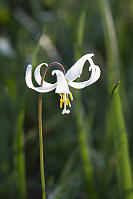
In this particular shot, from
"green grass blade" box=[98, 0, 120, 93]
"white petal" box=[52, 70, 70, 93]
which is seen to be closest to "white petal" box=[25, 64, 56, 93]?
"white petal" box=[52, 70, 70, 93]

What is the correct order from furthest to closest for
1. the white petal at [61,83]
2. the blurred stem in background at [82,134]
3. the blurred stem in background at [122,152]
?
the blurred stem in background at [82,134] < the blurred stem in background at [122,152] < the white petal at [61,83]

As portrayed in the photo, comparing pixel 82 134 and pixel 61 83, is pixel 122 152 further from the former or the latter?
pixel 61 83

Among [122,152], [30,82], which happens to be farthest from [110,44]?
[30,82]

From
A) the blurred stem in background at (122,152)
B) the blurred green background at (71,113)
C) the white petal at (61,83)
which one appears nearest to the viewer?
the white petal at (61,83)

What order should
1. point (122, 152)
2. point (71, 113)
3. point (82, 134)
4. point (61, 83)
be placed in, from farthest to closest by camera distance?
1. point (71, 113)
2. point (82, 134)
3. point (122, 152)
4. point (61, 83)

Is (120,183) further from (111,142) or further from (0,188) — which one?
(0,188)

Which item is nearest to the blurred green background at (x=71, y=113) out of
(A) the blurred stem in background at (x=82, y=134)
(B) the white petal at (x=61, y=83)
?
(A) the blurred stem in background at (x=82, y=134)

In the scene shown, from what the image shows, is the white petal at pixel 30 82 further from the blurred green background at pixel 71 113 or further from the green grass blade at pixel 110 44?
the green grass blade at pixel 110 44

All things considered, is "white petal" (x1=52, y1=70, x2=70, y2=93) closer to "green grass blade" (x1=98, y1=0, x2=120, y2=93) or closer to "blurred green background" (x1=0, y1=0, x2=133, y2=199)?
"blurred green background" (x1=0, y1=0, x2=133, y2=199)

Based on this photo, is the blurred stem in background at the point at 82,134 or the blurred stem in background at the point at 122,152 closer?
the blurred stem in background at the point at 122,152

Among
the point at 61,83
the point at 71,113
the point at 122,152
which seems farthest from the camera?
the point at 71,113
